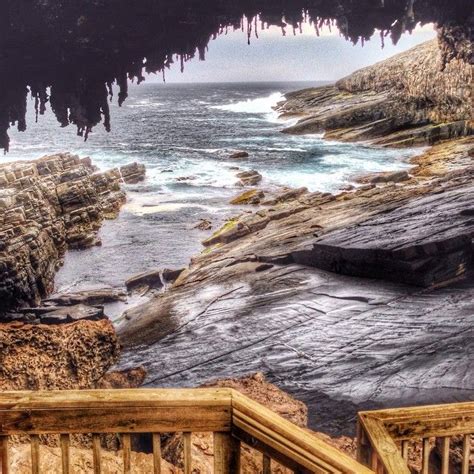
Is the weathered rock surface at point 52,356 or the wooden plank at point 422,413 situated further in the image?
the weathered rock surface at point 52,356

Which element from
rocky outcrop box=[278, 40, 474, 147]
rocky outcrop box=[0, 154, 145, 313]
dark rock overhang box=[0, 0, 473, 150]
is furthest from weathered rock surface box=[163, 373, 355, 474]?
rocky outcrop box=[278, 40, 474, 147]

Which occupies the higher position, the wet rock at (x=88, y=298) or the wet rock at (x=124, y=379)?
the wet rock at (x=124, y=379)

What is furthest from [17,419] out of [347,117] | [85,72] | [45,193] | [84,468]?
[347,117]

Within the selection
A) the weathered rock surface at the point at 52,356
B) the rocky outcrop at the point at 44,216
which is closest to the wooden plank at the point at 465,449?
the weathered rock surface at the point at 52,356

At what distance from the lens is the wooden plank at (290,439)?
1.87 meters

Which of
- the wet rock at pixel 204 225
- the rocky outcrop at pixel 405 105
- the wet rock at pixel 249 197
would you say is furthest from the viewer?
the rocky outcrop at pixel 405 105

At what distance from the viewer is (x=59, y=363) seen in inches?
328

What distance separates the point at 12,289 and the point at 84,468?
12697 mm

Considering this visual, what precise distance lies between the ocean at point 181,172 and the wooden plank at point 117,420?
17.4 m

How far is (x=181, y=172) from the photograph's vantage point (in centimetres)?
4259

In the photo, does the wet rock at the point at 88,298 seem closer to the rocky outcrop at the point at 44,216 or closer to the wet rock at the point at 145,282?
the wet rock at the point at 145,282

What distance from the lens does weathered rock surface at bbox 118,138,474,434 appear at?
8062 millimetres

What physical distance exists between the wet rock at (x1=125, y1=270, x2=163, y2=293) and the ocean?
0.98 metres

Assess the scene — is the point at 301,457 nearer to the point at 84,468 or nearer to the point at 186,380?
the point at 84,468
